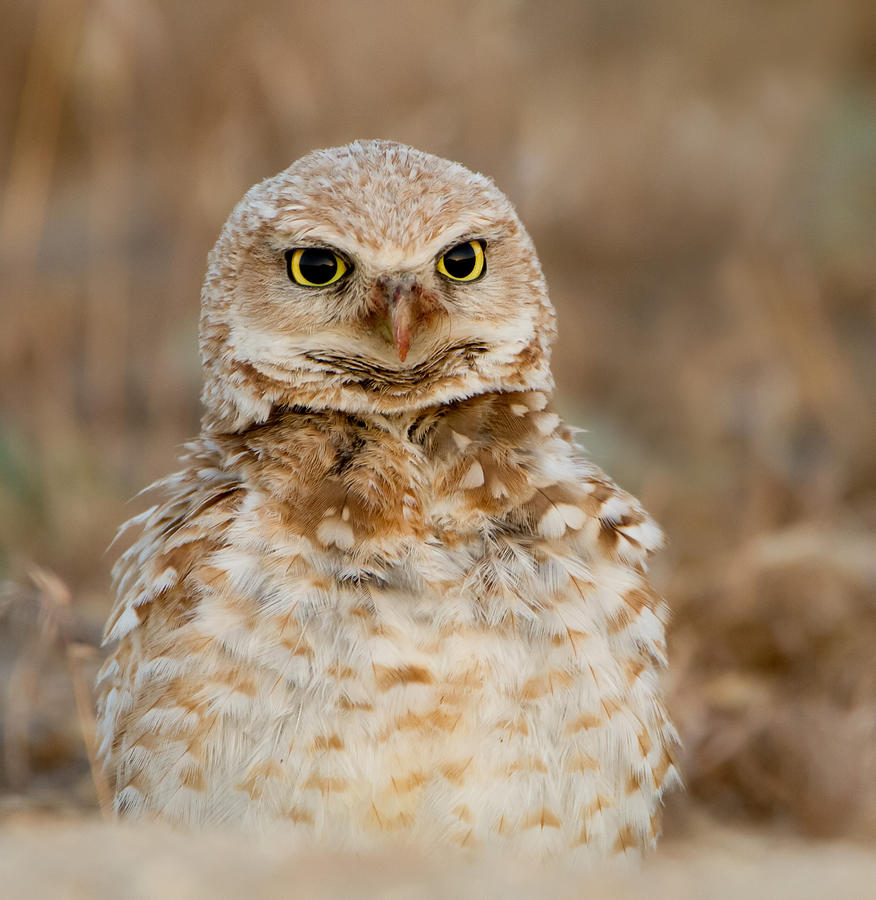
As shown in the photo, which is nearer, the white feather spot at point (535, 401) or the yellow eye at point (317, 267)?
the yellow eye at point (317, 267)

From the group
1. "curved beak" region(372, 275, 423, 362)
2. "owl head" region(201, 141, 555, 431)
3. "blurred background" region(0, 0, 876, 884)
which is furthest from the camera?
"blurred background" region(0, 0, 876, 884)

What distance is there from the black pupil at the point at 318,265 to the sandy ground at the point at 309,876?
1.10 meters

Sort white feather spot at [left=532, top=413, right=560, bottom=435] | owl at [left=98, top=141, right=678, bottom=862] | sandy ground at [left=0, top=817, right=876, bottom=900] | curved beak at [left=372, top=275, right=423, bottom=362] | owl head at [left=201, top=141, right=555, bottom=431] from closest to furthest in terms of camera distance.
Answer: sandy ground at [left=0, top=817, right=876, bottom=900], owl at [left=98, top=141, right=678, bottom=862], curved beak at [left=372, top=275, right=423, bottom=362], owl head at [left=201, top=141, right=555, bottom=431], white feather spot at [left=532, top=413, right=560, bottom=435]

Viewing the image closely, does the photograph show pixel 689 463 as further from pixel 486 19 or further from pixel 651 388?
pixel 486 19

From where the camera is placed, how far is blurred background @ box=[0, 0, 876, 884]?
3.83 meters

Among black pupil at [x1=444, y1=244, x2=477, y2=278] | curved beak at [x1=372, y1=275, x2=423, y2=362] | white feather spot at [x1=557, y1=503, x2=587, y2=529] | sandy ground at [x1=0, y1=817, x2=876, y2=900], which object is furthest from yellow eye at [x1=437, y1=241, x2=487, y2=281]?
sandy ground at [x1=0, y1=817, x2=876, y2=900]

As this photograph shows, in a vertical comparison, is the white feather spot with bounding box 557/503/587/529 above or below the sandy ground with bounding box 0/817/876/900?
above

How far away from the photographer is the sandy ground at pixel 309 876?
153cm

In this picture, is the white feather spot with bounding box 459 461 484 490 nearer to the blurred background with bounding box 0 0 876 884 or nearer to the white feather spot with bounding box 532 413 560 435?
the white feather spot with bounding box 532 413 560 435

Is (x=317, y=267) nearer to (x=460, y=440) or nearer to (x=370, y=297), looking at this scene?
(x=370, y=297)

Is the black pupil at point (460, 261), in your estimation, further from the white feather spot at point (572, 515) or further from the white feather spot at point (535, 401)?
the white feather spot at point (572, 515)

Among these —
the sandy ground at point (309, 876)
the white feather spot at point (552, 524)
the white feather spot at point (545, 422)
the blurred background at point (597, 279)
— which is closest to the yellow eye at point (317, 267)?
the white feather spot at point (545, 422)

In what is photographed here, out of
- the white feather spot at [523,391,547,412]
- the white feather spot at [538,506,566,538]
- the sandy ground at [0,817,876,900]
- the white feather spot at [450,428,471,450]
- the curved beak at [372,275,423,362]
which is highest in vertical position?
the curved beak at [372,275,423,362]

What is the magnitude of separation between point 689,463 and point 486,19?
9.21 ft
